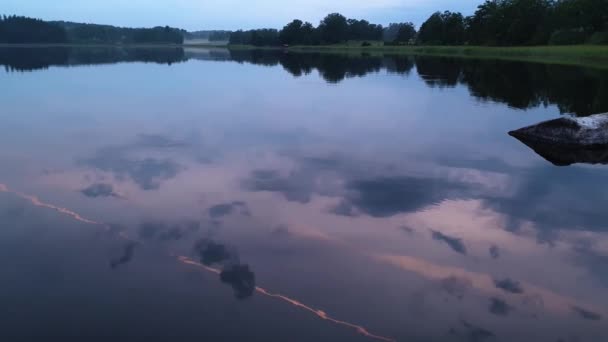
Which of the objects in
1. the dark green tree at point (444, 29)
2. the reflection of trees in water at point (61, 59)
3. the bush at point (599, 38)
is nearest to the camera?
the reflection of trees in water at point (61, 59)

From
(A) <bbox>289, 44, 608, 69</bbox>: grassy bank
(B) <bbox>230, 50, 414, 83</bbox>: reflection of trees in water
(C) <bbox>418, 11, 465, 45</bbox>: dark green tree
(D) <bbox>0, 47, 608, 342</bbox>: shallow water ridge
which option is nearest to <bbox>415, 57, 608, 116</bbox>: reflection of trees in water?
(D) <bbox>0, 47, 608, 342</bbox>: shallow water ridge

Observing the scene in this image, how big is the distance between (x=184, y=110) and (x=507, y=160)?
63.3ft

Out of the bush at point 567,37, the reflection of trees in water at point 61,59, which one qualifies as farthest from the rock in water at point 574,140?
the bush at point 567,37

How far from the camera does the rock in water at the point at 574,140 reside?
811 inches

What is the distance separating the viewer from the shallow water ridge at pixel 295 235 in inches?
332

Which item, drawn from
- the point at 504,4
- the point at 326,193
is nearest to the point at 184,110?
the point at 326,193

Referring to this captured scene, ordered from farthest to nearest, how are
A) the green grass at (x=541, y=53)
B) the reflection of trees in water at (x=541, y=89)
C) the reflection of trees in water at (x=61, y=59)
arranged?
the green grass at (x=541, y=53) → the reflection of trees in water at (x=61, y=59) → the reflection of trees in water at (x=541, y=89)

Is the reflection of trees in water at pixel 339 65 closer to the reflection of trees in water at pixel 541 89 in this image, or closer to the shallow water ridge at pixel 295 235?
the reflection of trees in water at pixel 541 89

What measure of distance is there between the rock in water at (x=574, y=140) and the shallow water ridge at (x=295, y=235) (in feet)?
1.66

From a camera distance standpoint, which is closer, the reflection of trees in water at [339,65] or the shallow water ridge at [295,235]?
the shallow water ridge at [295,235]

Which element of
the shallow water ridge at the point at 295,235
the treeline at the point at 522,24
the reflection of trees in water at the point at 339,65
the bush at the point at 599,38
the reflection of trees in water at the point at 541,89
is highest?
the treeline at the point at 522,24

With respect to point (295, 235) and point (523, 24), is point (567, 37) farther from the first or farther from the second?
point (295, 235)

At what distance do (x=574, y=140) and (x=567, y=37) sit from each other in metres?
103

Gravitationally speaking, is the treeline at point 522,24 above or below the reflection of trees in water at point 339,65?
above
